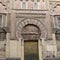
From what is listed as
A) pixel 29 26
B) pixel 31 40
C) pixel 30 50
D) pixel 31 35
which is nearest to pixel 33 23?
pixel 29 26

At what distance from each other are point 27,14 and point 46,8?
1342mm

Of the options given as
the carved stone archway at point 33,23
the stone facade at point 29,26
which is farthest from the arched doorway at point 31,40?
the carved stone archway at point 33,23

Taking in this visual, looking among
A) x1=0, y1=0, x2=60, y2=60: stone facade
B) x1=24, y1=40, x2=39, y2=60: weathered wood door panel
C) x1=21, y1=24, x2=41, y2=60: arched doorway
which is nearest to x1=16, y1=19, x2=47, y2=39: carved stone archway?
x1=0, y1=0, x2=60, y2=60: stone facade

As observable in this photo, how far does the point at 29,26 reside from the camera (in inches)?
441

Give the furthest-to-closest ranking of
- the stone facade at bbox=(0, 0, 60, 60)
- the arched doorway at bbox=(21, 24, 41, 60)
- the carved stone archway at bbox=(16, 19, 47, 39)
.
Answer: the carved stone archway at bbox=(16, 19, 47, 39)
the arched doorway at bbox=(21, 24, 41, 60)
the stone facade at bbox=(0, 0, 60, 60)

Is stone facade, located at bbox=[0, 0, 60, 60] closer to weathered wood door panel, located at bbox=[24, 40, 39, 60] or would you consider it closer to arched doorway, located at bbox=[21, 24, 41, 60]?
arched doorway, located at bbox=[21, 24, 41, 60]

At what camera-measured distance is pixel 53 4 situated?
38.4 ft

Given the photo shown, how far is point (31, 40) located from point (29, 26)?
923 mm

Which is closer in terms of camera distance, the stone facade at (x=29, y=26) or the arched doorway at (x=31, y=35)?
the stone facade at (x=29, y=26)

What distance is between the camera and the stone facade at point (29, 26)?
34.8 feet

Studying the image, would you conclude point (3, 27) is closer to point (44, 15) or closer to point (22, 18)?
point (22, 18)

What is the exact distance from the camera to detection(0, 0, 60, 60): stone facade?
1062cm

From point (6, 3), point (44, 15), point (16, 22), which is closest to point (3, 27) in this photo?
point (16, 22)

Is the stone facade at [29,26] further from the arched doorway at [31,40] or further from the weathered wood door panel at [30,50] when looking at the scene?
the weathered wood door panel at [30,50]
